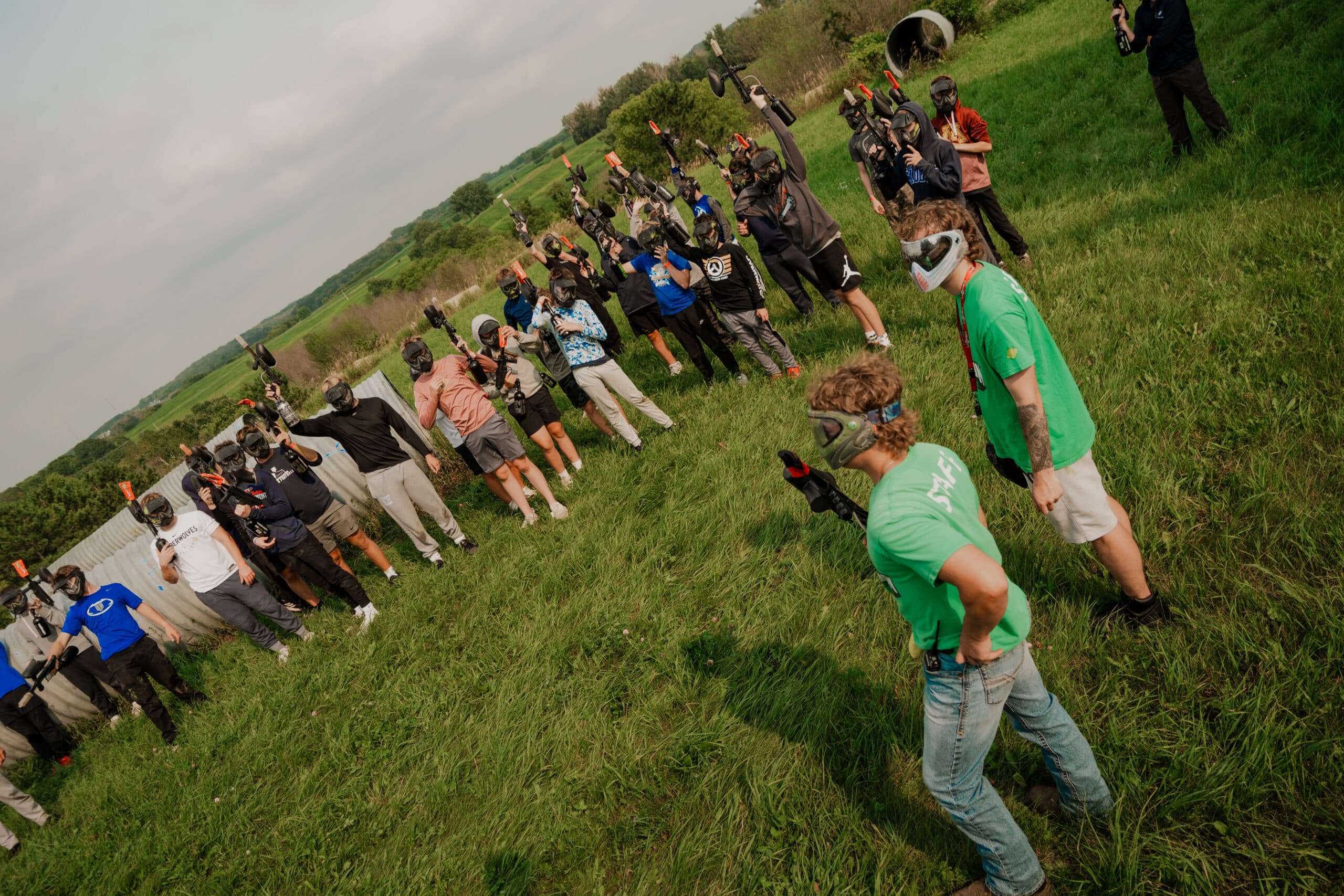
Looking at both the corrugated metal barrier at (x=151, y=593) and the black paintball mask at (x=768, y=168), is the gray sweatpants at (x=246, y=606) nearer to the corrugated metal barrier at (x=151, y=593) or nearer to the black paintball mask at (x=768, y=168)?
the corrugated metal barrier at (x=151, y=593)

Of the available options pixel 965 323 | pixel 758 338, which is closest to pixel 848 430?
pixel 965 323

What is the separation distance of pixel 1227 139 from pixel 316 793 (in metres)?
11.1

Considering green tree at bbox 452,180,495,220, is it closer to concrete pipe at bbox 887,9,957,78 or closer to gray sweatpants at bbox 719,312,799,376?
concrete pipe at bbox 887,9,957,78

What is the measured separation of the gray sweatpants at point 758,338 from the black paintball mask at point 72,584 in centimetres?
769

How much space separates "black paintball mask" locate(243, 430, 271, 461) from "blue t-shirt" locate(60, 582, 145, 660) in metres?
1.98

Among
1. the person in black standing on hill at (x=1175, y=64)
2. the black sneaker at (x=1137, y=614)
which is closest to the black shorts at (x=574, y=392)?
the black sneaker at (x=1137, y=614)

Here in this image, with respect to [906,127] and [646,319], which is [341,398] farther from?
[906,127]

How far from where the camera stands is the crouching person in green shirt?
1.95 metres

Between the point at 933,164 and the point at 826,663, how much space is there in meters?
4.86

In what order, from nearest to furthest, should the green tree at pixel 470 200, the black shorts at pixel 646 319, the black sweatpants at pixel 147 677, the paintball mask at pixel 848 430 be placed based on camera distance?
the paintball mask at pixel 848 430, the black sweatpants at pixel 147 677, the black shorts at pixel 646 319, the green tree at pixel 470 200

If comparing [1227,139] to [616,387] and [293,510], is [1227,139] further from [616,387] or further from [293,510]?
[293,510]

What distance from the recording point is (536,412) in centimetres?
727

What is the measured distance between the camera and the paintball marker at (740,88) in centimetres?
712

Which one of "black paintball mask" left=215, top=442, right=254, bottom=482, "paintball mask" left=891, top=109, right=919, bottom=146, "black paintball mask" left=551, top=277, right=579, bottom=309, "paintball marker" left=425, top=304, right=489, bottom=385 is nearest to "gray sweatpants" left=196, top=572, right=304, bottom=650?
"black paintball mask" left=215, top=442, right=254, bottom=482
